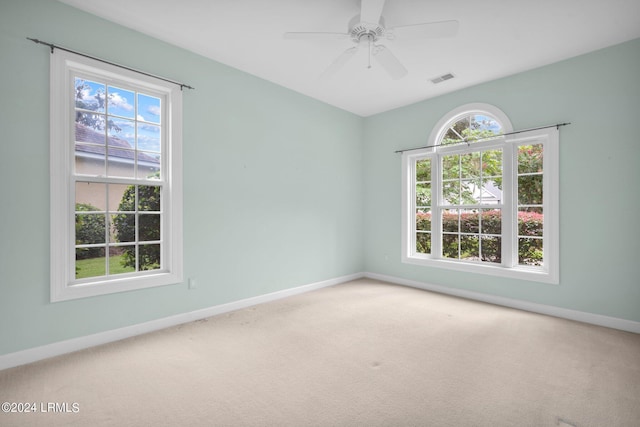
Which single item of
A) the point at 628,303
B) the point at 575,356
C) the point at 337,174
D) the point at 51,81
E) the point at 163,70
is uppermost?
the point at 163,70

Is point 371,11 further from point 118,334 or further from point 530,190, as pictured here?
point 118,334

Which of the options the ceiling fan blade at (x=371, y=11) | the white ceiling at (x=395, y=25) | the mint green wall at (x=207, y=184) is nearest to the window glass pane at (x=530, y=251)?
the white ceiling at (x=395, y=25)

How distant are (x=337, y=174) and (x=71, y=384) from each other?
3918mm

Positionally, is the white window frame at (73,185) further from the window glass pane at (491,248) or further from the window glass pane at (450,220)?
the window glass pane at (491,248)

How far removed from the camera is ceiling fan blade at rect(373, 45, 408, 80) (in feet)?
8.31

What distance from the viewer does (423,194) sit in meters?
4.73

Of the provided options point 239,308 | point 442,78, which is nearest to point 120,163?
point 239,308

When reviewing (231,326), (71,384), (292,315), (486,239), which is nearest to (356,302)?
(292,315)

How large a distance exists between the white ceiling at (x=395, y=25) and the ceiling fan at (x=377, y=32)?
19 centimetres

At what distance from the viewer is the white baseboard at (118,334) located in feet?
7.52

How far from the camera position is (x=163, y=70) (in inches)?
120

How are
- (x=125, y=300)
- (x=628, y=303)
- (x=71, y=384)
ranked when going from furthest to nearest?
(x=628, y=303), (x=125, y=300), (x=71, y=384)

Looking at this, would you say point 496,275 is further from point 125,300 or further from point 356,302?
point 125,300

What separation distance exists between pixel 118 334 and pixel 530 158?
15.9 ft
